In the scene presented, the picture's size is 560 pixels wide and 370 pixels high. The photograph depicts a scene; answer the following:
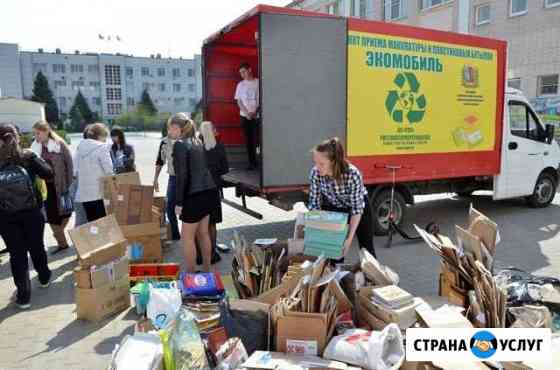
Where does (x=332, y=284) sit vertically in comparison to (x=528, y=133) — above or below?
below

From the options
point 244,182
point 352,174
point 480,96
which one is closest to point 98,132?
point 244,182

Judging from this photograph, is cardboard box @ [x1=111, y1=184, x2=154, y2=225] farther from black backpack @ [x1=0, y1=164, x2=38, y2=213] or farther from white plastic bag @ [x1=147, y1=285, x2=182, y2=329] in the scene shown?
white plastic bag @ [x1=147, y1=285, x2=182, y2=329]

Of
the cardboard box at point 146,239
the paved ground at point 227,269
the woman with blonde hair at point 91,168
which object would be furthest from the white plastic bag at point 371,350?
the woman with blonde hair at point 91,168

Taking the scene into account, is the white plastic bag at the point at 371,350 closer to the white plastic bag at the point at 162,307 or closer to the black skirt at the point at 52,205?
the white plastic bag at the point at 162,307

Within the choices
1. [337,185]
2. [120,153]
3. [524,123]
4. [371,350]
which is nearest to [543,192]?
[524,123]

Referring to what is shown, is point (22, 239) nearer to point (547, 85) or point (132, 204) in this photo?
point (132, 204)

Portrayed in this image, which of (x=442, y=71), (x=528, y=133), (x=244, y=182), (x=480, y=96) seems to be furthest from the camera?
(x=528, y=133)

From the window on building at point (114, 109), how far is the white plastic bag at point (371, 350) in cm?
9482

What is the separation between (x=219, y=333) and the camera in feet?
9.00

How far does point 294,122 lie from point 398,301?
109 inches

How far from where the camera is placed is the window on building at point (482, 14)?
2023 centimetres

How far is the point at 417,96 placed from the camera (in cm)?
606

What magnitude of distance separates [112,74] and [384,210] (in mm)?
92082

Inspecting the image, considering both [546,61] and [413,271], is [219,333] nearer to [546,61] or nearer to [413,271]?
[413,271]
